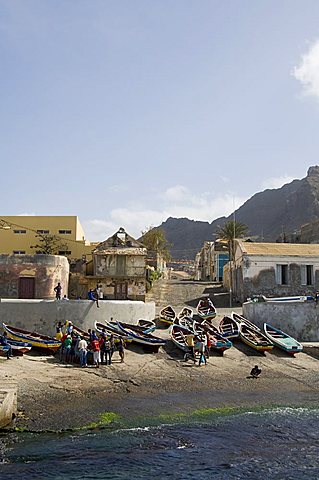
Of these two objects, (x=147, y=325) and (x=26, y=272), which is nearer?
(x=147, y=325)

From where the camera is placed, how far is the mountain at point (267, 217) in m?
141

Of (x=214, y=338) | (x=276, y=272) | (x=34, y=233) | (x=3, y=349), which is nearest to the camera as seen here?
(x=3, y=349)

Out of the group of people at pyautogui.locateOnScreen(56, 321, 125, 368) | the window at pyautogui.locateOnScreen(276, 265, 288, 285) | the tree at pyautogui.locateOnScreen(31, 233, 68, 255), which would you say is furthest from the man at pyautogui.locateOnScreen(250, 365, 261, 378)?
the tree at pyautogui.locateOnScreen(31, 233, 68, 255)

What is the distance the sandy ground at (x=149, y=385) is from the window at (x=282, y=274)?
1337cm

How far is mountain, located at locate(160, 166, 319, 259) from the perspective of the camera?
5536 inches

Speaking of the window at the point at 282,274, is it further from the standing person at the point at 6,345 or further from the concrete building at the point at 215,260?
the standing person at the point at 6,345

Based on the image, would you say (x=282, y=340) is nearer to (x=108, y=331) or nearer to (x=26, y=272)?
(x=108, y=331)

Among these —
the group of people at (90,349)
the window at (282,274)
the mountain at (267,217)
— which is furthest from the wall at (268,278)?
the mountain at (267,217)

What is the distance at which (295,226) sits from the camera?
13762 cm

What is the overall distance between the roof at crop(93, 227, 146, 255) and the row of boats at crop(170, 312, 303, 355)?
12903 mm

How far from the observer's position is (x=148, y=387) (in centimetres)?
2477

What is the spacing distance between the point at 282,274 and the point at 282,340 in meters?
12.7

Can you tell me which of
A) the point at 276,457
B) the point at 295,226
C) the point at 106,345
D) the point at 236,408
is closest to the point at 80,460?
the point at 276,457

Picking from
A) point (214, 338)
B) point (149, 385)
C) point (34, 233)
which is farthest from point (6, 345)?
point (34, 233)
